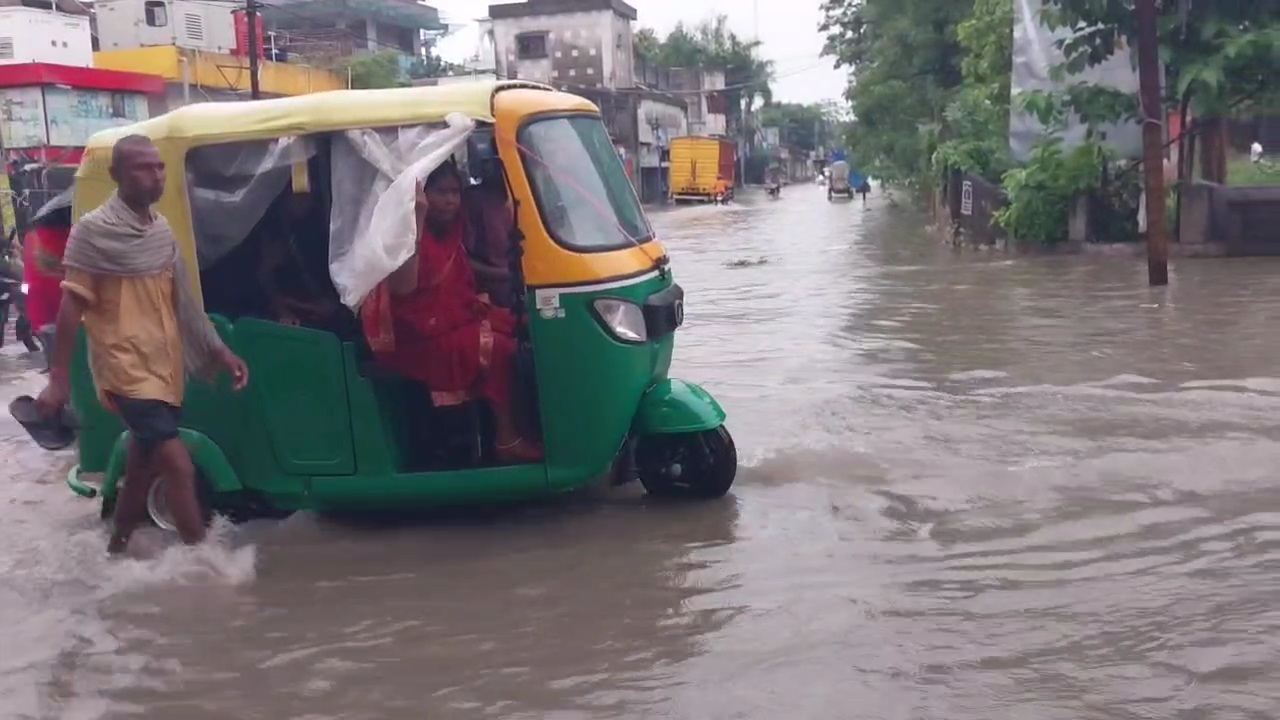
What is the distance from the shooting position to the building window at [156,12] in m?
38.3

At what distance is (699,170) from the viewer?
182ft

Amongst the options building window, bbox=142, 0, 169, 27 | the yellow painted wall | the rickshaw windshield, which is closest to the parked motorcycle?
the rickshaw windshield

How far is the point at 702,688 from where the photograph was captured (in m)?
4.25

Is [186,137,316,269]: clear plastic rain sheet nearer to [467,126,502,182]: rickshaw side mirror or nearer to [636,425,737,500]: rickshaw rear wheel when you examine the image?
[467,126,502,182]: rickshaw side mirror

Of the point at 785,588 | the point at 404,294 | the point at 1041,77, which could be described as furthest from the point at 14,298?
the point at 1041,77

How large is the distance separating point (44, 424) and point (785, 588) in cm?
306

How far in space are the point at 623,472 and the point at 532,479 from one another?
0.72 metres

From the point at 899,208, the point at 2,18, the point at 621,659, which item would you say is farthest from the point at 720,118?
the point at 621,659

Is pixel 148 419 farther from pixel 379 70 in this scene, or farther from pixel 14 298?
pixel 379 70

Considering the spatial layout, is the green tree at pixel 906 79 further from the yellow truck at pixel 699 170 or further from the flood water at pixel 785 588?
the yellow truck at pixel 699 170

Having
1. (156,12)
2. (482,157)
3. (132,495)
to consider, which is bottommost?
(132,495)

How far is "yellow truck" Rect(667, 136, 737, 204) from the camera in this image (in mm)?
54906

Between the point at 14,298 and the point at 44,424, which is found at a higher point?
the point at 14,298

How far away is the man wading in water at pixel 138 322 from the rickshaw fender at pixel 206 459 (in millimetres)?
286
